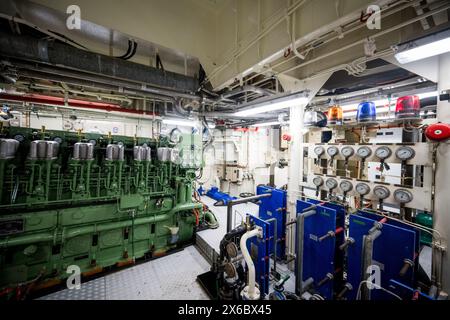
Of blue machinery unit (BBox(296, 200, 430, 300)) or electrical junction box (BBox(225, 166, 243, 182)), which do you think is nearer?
blue machinery unit (BBox(296, 200, 430, 300))

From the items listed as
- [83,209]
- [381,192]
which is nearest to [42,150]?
[83,209]

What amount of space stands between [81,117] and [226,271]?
5.76 meters

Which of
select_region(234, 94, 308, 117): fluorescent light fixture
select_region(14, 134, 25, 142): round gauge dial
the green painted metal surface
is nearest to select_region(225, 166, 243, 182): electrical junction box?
the green painted metal surface

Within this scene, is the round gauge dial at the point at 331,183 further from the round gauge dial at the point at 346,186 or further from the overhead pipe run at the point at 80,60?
the overhead pipe run at the point at 80,60

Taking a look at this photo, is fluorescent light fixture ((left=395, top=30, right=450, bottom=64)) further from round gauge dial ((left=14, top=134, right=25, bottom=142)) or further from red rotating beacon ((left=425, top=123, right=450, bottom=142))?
round gauge dial ((left=14, top=134, right=25, bottom=142))

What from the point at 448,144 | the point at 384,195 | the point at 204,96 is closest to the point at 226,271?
the point at 384,195

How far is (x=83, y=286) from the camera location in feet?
9.95

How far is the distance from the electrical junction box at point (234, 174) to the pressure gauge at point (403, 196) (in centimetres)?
568

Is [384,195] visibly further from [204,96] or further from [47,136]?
[47,136]

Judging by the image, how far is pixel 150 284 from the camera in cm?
307

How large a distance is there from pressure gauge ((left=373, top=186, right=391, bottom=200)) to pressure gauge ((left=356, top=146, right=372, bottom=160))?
45cm

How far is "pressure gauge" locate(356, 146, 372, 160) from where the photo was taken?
2500 millimetres

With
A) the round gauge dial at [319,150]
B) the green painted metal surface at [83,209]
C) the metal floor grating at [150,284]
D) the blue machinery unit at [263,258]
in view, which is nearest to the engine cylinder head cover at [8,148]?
the green painted metal surface at [83,209]

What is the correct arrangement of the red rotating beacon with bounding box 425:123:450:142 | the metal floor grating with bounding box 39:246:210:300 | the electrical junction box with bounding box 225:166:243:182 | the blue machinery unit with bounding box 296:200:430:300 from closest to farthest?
the red rotating beacon with bounding box 425:123:450:142 < the blue machinery unit with bounding box 296:200:430:300 < the metal floor grating with bounding box 39:246:210:300 < the electrical junction box with bounding box 225:166:243:182
